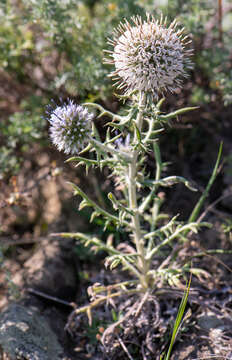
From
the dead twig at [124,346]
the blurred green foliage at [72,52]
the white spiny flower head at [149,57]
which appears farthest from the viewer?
the blurred green foliage at [72,52]

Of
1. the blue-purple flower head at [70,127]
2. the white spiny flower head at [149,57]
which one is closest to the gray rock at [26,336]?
the blue-purple flower head at [70,127]

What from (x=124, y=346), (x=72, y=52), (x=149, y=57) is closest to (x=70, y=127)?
(x=149, y=57)

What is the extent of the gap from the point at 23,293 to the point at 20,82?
2481 mm

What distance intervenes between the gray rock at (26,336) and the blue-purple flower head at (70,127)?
151 cm

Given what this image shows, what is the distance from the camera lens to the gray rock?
2.52 m

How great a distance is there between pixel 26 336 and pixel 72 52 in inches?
108

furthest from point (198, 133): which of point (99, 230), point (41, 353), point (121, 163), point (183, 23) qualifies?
point (41, 353)

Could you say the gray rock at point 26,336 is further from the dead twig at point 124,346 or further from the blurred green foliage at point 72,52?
the blurred green foliage at point 72,52

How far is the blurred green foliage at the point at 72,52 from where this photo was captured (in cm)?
332

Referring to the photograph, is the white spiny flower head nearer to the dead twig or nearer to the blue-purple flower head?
the blue-purple flower head

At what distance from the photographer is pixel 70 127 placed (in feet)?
6.83

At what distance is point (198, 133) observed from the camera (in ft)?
13.7

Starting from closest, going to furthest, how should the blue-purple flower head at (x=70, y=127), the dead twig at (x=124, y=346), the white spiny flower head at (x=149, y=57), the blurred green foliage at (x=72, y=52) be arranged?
the white spiny flower head at (x=149, y=57)
the blue-purple flower head at (x=70, y=127)
the dead twig at (x=124, y=346)
the blurred green foliage at (x=72, y=52)

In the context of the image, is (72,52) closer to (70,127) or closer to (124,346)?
(70,127)
